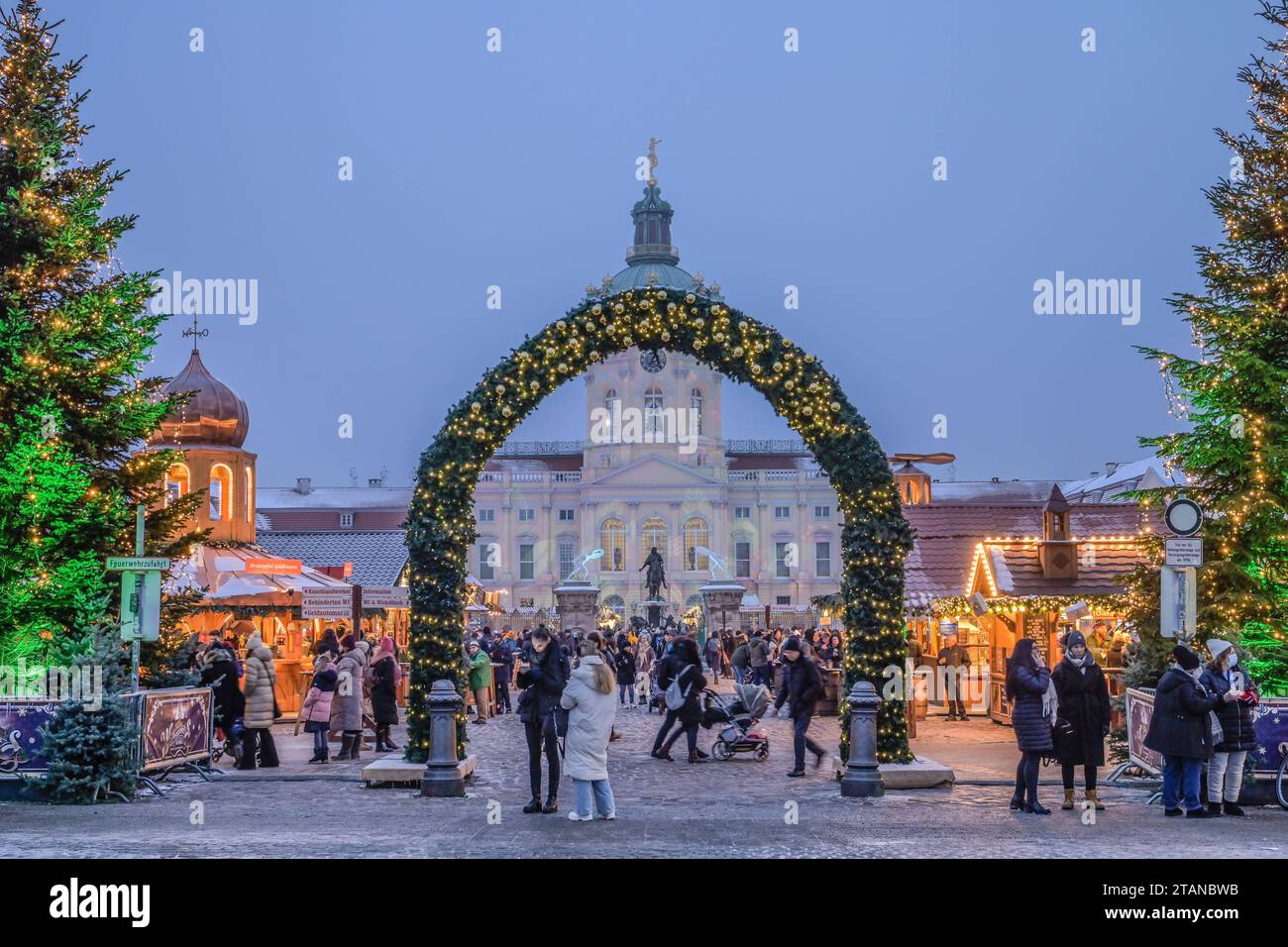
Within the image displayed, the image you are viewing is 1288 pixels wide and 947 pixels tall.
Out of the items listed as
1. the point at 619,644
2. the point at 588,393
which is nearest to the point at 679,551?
the point at 588,393

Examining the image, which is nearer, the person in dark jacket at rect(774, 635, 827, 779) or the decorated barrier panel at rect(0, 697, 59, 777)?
the decorated barrier panel at rect(0, 697, 59, 777)

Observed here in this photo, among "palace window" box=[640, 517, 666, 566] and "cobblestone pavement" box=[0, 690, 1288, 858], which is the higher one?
"palace window" box=[640, 517, 666, 566]

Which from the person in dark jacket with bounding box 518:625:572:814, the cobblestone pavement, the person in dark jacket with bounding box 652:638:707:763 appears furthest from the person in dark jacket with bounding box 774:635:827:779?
the person in dark jacket with bounding box 518:625:572:814

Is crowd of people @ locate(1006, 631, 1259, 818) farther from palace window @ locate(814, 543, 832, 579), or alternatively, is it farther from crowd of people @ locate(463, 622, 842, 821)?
palace window @ locate(814, 543, 832, 579)

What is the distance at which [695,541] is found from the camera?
9962cm

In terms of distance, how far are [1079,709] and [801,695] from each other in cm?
448

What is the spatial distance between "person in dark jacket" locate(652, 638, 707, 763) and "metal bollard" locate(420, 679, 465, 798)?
471 cm

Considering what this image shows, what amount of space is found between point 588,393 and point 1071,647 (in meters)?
91.1

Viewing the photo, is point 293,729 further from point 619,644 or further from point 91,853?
point 91,853

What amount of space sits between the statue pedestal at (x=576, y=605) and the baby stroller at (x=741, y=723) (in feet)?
108

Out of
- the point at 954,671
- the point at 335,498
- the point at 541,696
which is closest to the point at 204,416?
the point at 954,671

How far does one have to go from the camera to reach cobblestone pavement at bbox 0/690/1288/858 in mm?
11203

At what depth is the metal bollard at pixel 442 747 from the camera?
1466 centimetres

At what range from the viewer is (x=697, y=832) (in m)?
12.3
